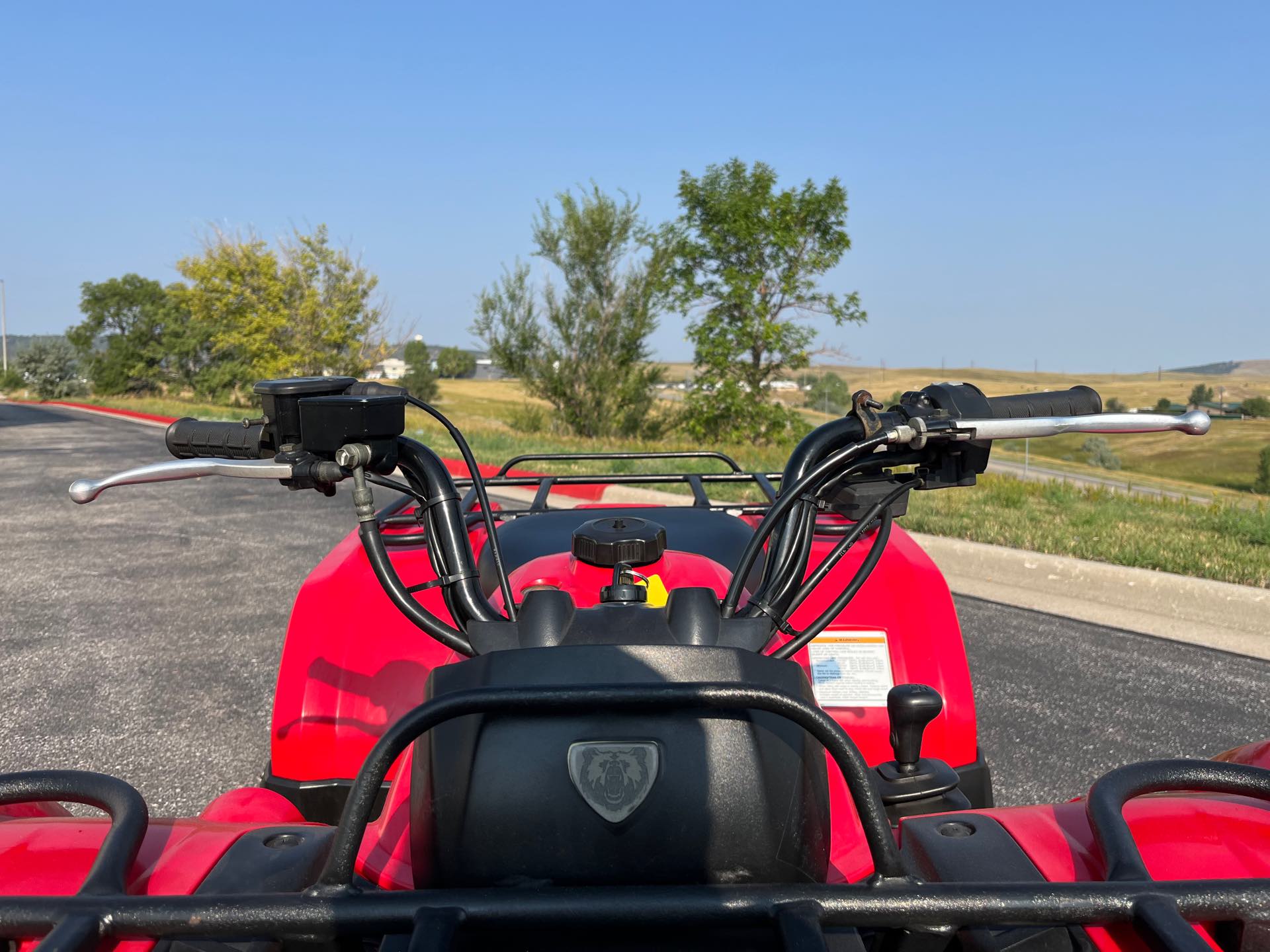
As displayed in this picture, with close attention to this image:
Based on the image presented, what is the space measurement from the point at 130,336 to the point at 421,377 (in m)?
19.4

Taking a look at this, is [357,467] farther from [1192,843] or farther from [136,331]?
[136,331]

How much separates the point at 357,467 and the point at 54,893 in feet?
2.20

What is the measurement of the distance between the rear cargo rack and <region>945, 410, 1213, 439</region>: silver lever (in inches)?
22.6

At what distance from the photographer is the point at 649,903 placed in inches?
42.2

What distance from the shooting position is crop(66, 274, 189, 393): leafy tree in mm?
61344

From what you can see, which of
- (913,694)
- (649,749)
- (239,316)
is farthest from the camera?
(239,316)

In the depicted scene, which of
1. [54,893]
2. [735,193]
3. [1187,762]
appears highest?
[735,193]

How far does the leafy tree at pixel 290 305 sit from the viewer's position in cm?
3528

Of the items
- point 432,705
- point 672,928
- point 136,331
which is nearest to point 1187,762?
point 672,928

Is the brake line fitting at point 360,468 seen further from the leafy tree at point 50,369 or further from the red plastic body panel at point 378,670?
the leafy tree at point 50,369

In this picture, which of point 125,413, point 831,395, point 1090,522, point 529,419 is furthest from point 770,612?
point 125,413

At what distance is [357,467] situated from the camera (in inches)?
61.3

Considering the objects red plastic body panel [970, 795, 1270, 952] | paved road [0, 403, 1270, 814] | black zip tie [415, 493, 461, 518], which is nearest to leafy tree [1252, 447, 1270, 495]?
paved road [0, 403, 1270, 814]

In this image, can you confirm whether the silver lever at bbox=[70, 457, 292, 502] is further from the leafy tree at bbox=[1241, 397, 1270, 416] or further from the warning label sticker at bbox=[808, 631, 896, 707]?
the leafy tree at bbox=[1241, 397, 1270, 416]
